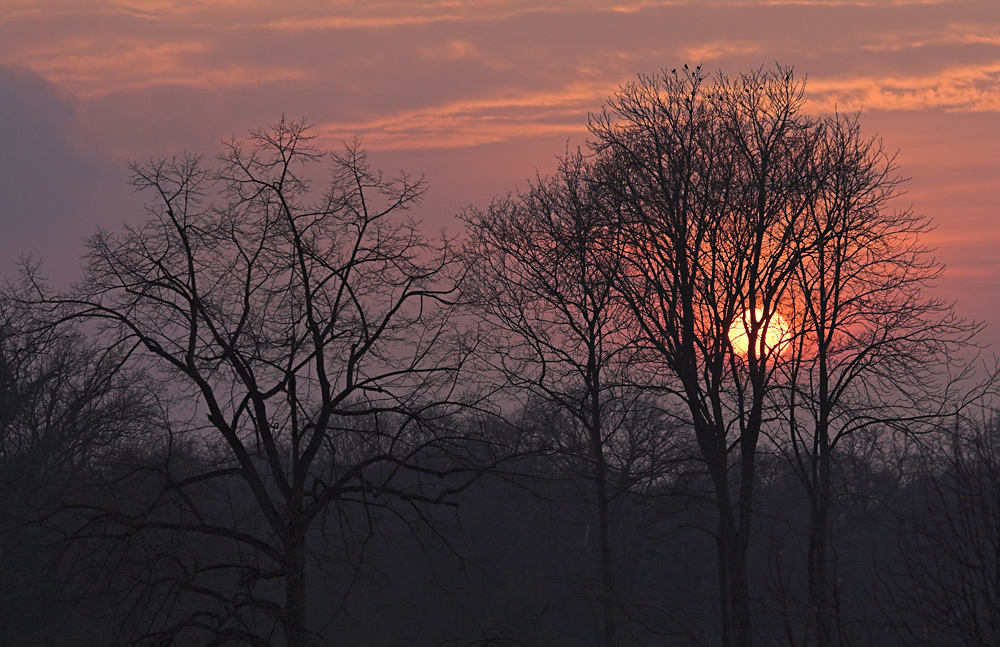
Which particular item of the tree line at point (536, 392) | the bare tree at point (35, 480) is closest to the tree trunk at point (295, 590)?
the tree line at point (536, 392)

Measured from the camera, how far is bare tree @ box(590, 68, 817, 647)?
16.7m

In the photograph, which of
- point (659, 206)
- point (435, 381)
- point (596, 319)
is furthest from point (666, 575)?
point (435, 381)

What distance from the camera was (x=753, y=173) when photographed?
1712 cm

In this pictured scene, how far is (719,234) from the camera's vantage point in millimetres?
17312

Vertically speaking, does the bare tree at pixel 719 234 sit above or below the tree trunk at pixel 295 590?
above

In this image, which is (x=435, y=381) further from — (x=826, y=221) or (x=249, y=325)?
(x=826, y=221)

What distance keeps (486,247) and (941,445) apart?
10521mm

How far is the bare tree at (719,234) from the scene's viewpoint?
16.7 metres

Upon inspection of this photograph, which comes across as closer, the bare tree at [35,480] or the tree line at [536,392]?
the tree line at [536,392]

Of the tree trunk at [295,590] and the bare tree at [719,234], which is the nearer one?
the tree trunk at [295,590]

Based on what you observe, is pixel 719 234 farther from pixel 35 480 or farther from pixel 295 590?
pixel 35 480

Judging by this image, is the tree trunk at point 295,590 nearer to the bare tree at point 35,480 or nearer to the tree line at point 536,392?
the tree line at point 536,392

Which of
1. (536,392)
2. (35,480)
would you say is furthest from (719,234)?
(35,480)

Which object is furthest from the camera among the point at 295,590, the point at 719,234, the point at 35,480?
the point at 35,480
